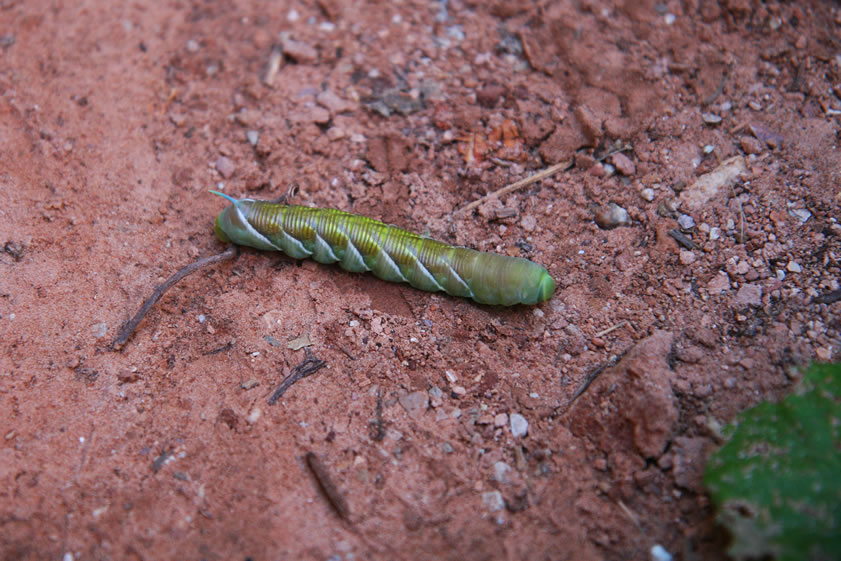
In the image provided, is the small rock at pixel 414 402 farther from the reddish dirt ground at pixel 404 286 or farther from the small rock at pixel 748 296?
the small rock at pixel 748 296

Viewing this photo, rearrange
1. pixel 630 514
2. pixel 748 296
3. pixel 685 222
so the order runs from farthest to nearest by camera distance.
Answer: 1. pixel 685 222
2. pixel 748 296
3. pixel 630 514

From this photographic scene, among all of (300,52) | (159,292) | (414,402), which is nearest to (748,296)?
(414,402)

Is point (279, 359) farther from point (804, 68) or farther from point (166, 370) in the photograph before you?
point (804, 68)

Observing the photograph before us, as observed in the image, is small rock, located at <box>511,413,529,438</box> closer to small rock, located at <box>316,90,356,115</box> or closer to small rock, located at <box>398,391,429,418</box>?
small rock, located at <box>398,391,429,418</box>

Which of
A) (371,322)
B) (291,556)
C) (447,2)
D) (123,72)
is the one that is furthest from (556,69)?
(291,556)

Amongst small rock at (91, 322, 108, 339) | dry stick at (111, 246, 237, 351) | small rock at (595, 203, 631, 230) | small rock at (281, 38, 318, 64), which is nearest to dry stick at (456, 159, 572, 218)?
small rock at (595, 203, 631, 230)

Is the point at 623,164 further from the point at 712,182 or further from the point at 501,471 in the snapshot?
the point at 501,471
